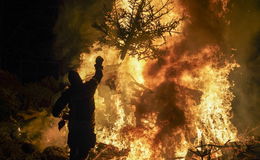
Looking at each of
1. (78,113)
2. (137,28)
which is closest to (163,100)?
(137,28)

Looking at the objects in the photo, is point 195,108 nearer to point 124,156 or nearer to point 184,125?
point 184,125

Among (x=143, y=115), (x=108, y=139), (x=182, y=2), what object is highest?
(x=182, y=2)

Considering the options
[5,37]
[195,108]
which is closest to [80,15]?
[5,37]

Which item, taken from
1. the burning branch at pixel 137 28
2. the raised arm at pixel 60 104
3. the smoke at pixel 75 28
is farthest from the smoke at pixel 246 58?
the raised arm at pixel 60 104

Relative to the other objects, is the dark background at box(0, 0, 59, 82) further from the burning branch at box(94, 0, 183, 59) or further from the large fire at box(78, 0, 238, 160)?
the burning branch at box(94, 0, 183, 59)

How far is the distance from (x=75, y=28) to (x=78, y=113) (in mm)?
6817

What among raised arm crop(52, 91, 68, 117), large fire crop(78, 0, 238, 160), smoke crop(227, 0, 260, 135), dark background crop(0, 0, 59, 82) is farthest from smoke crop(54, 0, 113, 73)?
smoke crop(227, 0, 260, 135)

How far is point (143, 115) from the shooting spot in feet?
34.3

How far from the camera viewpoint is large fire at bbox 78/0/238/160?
10.0 meters

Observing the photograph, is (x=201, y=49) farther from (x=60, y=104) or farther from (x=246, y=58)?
(x=60, y=104)

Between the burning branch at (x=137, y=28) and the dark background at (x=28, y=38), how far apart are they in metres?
2.59

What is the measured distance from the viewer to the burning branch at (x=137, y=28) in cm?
1024

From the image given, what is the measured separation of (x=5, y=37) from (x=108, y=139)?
6.42 metres

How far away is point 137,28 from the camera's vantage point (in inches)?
408
